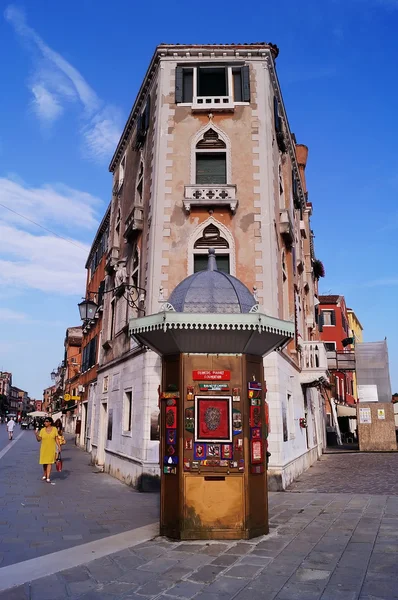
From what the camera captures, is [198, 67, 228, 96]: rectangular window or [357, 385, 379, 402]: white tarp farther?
[357, 385, 379, 402]: white tarp

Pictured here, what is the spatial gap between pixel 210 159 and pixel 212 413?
10.5 metres

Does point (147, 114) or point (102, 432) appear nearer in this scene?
point (147, 114)

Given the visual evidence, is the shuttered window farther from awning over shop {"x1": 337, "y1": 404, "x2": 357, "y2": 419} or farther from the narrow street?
awning over shop {"x1": 337, "y1": 404, "x2": 357, "y2": 419}

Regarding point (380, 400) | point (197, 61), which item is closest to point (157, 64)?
point (197, 61)

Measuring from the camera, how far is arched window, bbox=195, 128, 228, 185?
1575 centimetres

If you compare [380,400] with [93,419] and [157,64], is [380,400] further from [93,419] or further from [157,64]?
[157,64]

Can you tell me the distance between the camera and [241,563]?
6152 millimetres

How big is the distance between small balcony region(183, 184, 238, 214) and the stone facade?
0.10 feet

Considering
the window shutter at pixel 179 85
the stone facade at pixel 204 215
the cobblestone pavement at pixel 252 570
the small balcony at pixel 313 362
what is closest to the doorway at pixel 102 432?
the stone facade at pixel 204 215

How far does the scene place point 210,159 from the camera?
52.5ft

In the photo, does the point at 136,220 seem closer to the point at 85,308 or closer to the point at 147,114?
the point at 85,308

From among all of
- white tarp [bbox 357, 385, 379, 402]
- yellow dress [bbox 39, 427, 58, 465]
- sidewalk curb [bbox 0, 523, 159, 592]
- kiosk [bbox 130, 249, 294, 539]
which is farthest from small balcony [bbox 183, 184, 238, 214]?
white tarp [bbox 357, 385, 379, 402]

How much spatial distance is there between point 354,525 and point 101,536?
14.1 feet

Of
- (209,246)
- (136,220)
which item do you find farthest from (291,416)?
(136,220)
